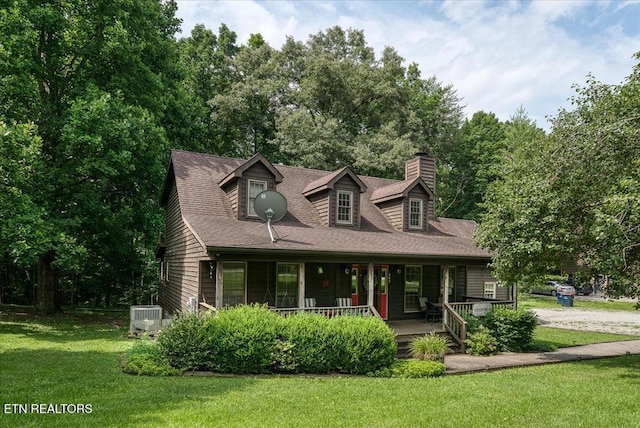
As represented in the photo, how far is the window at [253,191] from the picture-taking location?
15.8m

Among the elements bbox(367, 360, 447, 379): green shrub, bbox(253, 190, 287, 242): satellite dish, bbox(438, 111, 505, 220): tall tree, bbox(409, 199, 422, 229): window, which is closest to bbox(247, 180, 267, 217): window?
bbox(253, 190, 287, 242): satellite dish

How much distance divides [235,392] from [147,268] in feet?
57.8

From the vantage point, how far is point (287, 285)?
15.4m

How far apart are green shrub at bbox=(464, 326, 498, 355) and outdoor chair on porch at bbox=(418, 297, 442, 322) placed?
9.64 ft

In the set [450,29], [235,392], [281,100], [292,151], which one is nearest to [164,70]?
[292,151]

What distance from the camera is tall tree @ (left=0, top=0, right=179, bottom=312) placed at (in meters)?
16.9

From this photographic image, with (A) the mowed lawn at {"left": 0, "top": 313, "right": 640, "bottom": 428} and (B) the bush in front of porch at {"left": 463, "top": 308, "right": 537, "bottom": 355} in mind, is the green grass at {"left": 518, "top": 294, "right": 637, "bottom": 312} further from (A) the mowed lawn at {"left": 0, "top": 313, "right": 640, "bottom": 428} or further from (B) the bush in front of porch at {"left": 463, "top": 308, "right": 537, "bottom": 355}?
(A) the mowed lawn at {"left": 0, "top": 313, "right": 640, "bottom": 428}

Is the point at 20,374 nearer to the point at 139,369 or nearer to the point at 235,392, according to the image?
the point at 139,369

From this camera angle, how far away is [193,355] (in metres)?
9.93

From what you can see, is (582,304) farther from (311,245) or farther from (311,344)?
(311,344)

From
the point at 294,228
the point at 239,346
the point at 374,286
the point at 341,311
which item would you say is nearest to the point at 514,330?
the point at 374,286

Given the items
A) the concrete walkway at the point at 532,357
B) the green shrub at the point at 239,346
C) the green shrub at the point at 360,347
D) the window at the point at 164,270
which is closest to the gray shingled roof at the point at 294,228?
the green shrub at the point at 239,346

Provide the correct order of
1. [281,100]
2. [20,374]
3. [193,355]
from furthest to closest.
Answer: [281,100], [193,355], [20,374]

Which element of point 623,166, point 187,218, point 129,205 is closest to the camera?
point 623,166
